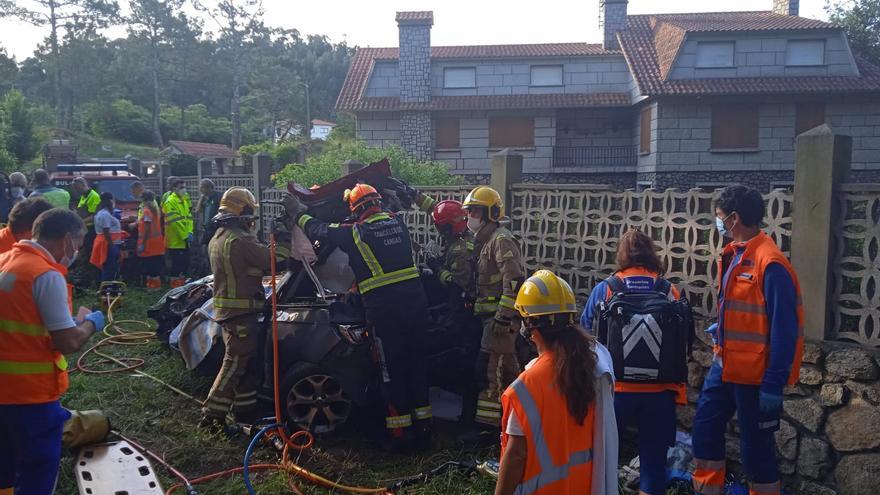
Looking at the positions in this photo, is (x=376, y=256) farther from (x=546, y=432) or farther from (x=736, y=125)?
(x=736, y=125)

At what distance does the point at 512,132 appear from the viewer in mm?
30219

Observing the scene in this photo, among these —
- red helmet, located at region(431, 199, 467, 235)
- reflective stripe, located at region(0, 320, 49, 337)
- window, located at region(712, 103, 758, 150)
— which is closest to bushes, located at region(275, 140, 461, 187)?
red helmet, located at region(431, 199, 467, 235)

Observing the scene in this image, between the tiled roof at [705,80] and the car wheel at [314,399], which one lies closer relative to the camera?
the car wheel at [314,399]

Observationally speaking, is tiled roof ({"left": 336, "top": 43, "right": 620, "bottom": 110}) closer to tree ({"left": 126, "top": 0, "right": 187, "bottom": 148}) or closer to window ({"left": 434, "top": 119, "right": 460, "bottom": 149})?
window ({"left": 434, "top": 119, "right": 460, "bottom": 149})

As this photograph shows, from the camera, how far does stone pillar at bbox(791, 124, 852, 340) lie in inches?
179

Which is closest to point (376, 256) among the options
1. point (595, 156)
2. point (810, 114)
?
point (595, 156)

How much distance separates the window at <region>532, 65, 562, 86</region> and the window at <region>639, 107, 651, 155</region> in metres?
3.81

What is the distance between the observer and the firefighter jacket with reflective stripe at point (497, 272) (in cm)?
548

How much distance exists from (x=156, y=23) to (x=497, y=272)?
50178 millimetres

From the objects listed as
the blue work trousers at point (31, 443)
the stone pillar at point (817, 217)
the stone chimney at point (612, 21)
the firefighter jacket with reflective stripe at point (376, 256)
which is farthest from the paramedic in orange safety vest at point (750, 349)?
the stone chimney at point (612, 21)

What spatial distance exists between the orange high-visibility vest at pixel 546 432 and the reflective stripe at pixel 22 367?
2.44 meters

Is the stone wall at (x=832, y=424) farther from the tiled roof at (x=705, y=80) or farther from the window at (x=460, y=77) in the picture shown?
the window at (x=460, y=77)

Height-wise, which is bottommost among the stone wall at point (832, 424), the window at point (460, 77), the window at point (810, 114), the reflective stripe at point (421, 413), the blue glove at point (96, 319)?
the reflective stripe at point (421, 413)

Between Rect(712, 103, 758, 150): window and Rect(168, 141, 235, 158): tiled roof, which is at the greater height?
Rect(712, 103, 758, 150): window
